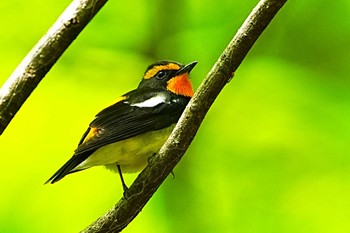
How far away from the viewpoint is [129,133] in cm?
171

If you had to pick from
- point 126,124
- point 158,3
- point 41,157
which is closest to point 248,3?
point 158,3

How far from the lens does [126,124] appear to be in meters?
1.73

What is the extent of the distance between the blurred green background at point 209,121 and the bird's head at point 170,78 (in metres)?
0.27

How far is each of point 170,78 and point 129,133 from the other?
31 centimetres

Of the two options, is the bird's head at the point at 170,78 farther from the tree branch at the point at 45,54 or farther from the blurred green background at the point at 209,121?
the tree branch at the point at 45,54

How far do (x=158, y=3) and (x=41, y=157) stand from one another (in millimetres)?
646

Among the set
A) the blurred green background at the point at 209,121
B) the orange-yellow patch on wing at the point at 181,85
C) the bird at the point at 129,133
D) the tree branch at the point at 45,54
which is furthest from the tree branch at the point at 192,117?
the blurred green background at the point at 209,121

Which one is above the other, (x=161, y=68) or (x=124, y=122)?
(x=161, y=68)

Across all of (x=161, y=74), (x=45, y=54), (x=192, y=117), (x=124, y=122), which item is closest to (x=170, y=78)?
(x=161, y=74)

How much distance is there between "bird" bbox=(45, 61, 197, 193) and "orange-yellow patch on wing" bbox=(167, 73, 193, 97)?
0.04 meters

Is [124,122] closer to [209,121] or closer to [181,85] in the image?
[181,85]

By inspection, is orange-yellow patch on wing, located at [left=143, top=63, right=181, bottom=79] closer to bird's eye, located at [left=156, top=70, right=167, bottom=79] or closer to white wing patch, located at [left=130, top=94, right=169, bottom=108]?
bird's eye, located at [left=156, top=70, right=167, bottom=79]

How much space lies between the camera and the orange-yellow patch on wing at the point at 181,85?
1.91m

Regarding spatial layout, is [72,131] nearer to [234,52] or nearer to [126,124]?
[126,124]
